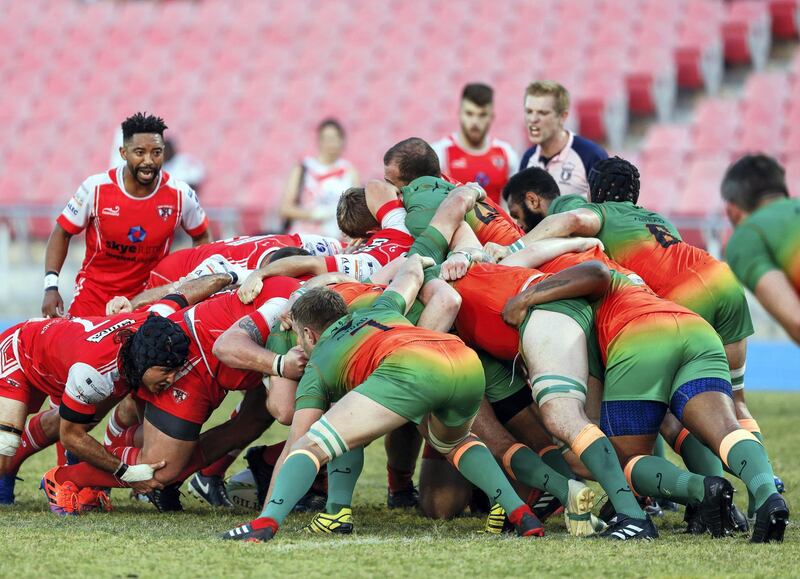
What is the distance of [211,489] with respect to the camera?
6816 mm

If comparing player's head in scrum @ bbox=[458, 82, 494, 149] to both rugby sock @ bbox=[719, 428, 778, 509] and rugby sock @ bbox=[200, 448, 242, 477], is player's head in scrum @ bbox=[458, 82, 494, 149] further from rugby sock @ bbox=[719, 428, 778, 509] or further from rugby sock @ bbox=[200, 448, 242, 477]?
rugby sock @ bbox=[719, 428, 778, 509]

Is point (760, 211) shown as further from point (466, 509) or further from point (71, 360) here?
point (71, 360)

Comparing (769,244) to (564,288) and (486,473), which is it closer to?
(564,288)

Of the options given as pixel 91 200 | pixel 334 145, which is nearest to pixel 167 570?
pixel 91 200

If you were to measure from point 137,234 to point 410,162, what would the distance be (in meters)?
2.03

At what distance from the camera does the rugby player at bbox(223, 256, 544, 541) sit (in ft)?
16.9

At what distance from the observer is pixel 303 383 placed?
5543 millimetres

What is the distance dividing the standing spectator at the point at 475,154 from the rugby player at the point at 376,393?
11.2 ft

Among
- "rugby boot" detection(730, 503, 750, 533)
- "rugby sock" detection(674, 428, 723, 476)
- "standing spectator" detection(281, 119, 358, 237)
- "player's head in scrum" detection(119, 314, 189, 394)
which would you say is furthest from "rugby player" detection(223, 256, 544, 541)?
"standing spectator" detection(281, 119, 358, 237)

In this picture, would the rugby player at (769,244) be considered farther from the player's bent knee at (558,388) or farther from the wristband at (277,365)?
the wristband at (277,365)

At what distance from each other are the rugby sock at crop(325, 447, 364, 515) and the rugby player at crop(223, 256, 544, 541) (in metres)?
0.23

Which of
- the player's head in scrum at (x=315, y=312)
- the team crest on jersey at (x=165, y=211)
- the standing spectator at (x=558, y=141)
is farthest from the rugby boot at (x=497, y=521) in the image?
the team crest on jersey at (x=165, y=211)

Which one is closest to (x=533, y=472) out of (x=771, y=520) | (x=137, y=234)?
(x=771, y=520)

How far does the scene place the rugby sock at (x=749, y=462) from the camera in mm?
5207
